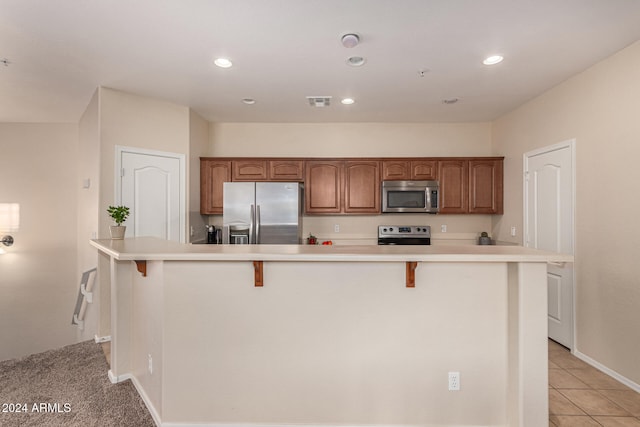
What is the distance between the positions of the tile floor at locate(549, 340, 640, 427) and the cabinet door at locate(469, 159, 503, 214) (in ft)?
6.79

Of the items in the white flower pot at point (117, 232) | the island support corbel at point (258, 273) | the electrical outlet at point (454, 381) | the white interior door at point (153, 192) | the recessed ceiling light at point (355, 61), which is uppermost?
the recessed ceiling light at point (355, 61)

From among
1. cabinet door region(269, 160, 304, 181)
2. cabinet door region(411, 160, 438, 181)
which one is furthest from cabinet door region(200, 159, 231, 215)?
cabinet door region(411, 160, 438, 181)

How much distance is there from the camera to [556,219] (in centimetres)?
328

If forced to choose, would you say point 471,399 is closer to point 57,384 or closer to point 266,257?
point 266,257

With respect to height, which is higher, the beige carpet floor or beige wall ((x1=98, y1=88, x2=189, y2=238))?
beige wall ((x1=98, y1=88, x2=189, y2=238))

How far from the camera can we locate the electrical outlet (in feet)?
6.12

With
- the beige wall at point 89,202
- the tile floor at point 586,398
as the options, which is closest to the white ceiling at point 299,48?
the beige wall at point 89,202

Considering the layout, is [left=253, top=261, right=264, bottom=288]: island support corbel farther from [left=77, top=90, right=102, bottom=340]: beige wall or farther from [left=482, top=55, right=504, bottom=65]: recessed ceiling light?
[left=482, top=55, right=504, bottom=65]: recessed ceiling light

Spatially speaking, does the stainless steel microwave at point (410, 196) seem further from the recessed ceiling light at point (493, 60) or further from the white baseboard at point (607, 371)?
the white baseboard at point (607, 371)

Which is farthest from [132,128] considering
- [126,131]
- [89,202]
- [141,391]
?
[141,391]

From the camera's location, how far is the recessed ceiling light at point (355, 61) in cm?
270

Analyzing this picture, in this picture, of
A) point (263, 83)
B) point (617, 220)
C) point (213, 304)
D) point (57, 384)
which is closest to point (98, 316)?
point (57, 384)

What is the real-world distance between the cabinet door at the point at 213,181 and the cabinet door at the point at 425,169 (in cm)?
261

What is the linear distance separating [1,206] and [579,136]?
705 centimetres
